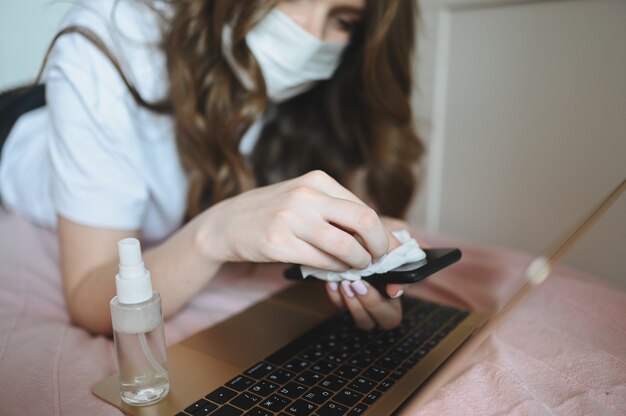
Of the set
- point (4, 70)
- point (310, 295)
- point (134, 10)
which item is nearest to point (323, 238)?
point (310, 295)

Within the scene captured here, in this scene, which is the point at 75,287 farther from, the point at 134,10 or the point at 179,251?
the point at 134,10

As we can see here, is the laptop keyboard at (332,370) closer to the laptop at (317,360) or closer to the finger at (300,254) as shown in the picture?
the laptop at (317,360)

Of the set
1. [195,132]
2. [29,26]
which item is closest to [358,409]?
[195,132]

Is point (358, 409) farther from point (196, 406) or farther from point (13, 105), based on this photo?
point (13, 105)

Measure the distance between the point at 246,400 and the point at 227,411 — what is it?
0.07ft

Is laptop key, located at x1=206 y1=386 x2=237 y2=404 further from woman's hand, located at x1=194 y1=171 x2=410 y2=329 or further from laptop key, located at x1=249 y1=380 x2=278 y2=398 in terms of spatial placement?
woman's hand, located at x1=194 y1=171 x2=410 y2=329

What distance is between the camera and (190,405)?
0.44 m

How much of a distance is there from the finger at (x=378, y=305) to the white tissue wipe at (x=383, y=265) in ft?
0.05

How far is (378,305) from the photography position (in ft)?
1.79

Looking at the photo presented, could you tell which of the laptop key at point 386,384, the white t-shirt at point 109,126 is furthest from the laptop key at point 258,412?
the white t-shirt at point 109,126

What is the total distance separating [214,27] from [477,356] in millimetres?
522

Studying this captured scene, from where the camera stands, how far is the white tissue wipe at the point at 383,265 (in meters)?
0.50

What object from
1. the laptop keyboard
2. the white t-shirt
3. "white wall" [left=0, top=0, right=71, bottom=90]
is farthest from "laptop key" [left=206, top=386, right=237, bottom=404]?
"white wall" [left=0, top=0, right=71, bottom=90]

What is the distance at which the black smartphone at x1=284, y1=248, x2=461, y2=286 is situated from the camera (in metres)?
0.47
